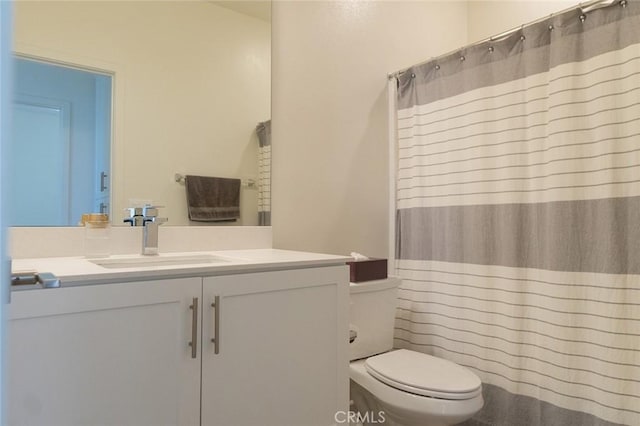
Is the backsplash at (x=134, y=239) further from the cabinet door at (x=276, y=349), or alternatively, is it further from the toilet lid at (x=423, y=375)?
the toilet lid at (x=423, y=375)

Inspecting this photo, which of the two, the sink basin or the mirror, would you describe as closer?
the sink basin

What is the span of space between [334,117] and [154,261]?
44.1 inches

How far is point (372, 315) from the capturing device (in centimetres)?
169

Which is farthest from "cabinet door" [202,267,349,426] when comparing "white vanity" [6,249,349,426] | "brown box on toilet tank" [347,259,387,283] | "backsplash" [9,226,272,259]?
"backsplash" [9,226,272,259]

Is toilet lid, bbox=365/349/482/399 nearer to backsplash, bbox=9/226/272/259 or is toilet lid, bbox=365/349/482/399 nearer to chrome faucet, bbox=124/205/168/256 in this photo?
backsplash, bbox=9/226/272/259

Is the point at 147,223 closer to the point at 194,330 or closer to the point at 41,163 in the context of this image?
the point at 41,163

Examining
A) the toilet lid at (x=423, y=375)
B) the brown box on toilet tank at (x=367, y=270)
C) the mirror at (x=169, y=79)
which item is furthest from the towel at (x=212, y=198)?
the toilet lid at (x=423, y=375)

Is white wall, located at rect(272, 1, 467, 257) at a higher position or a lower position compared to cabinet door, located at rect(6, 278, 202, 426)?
higher

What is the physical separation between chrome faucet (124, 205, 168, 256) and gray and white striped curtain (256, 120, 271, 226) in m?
0.47

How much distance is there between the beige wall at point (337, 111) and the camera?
1.82m

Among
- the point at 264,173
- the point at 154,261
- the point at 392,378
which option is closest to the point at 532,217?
the point at 392,378

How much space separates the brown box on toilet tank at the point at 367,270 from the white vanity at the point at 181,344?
0.39 metres

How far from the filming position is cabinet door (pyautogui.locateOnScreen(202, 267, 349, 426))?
3.24 ft

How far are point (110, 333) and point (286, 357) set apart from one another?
45cm
